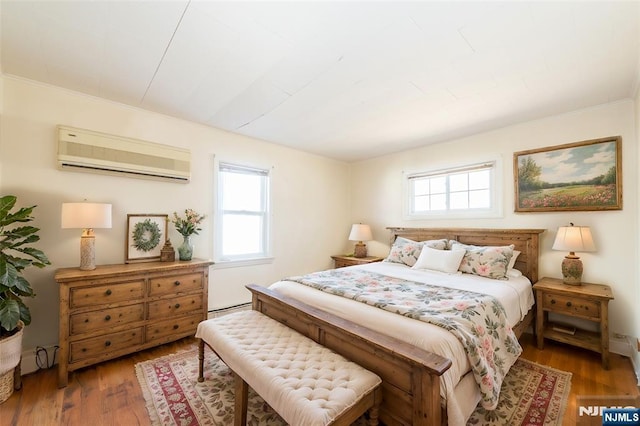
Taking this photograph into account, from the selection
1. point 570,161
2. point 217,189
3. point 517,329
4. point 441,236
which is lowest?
point 517,329

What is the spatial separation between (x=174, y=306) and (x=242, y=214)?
4.76 ft

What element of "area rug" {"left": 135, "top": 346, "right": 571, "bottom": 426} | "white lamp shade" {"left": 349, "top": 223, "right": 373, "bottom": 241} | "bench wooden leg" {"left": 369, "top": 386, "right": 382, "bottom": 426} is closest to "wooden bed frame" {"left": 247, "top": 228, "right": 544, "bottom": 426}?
"bench wooden leg" {"left": 369, "top": 386, "right": 382, "bottom": 426}

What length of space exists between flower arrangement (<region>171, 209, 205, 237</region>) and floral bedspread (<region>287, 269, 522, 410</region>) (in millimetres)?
1378

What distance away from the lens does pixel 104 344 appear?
2.23 m

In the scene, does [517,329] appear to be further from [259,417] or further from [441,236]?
[259,417]

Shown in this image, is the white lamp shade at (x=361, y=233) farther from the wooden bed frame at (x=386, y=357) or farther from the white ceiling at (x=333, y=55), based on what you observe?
the wooden bed frame at (x=386, y=357)

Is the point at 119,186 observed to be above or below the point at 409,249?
above

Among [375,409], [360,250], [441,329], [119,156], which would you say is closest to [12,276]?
[119,156]

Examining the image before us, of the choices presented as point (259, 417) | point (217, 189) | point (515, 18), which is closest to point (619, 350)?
point (515, 18)

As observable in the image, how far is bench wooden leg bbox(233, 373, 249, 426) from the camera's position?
1509 millimetres

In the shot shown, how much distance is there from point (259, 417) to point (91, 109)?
3.04m

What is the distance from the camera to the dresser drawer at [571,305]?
2359mm

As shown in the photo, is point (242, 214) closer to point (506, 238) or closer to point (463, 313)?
point (463, 313)

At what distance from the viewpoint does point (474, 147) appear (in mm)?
3527
